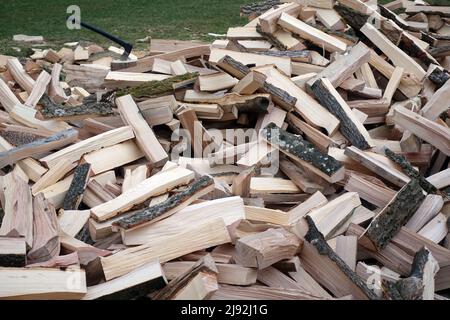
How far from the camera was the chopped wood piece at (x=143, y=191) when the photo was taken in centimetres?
297

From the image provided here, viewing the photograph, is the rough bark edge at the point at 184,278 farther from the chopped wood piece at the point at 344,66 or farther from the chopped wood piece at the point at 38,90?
the chopped wood piece at the point at 38,90

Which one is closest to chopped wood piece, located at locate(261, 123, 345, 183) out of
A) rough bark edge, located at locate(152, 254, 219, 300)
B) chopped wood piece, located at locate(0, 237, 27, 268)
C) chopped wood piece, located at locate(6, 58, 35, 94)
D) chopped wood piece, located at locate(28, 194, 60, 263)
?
rough bark edge, located at locate(152, 254, 219, 300)

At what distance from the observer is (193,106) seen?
3.84m

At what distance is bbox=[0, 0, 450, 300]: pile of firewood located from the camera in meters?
2.64

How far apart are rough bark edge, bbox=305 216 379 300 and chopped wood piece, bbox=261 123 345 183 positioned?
55 cm

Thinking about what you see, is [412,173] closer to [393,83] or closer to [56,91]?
[393,83]

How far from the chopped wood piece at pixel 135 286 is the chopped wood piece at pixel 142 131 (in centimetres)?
116

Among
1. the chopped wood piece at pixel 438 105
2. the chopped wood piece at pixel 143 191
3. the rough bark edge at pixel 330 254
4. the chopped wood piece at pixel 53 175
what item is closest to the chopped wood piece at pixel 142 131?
the chopped wood piece at pixel 143 191

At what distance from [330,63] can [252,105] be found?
0.94 m

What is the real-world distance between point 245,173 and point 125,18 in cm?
876

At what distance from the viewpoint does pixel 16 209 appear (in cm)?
289

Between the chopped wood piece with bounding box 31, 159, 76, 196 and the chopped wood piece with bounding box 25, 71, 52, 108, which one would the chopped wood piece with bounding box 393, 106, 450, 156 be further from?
the chopped wood piece with bounding box 25, 71, 52, 108
